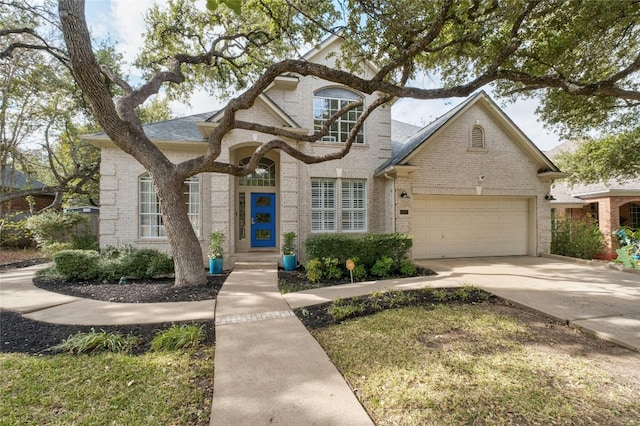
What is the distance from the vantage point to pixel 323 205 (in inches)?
426

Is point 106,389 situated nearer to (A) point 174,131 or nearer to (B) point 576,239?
(A) point 174,131

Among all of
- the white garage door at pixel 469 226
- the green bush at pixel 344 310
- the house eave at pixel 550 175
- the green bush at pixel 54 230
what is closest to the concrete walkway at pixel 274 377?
the green bush at pixel 344 310

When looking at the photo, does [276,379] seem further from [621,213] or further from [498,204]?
[621,213]

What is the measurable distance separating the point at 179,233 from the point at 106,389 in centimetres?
419

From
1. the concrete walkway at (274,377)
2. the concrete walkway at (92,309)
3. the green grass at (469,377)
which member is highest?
the concrete walkway at (92,309)

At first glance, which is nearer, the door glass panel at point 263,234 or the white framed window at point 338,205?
the white framed window at point 338,205

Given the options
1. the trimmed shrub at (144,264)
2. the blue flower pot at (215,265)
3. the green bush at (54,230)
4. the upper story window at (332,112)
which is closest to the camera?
the trimmed shrub at (144,264)

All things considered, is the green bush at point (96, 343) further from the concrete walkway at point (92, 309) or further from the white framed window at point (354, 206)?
the white framed window at point (354, 206)

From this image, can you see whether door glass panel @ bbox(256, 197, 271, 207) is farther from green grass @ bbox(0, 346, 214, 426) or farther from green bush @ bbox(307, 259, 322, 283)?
green grass @ bbox(0, 346, 214, 426)

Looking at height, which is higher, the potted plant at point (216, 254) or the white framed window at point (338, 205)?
the white framed window at point (338, 205)

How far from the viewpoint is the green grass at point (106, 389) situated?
8.13 feet

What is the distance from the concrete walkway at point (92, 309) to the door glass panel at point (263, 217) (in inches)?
221

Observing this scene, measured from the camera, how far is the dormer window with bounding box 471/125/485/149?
1109 cm

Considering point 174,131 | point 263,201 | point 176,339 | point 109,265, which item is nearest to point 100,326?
point 176,339
